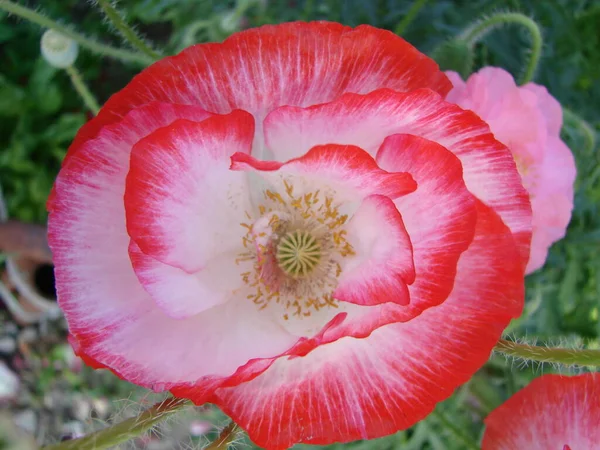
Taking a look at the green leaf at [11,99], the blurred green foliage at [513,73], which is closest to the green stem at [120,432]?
the blurred green foliage at [513,73]

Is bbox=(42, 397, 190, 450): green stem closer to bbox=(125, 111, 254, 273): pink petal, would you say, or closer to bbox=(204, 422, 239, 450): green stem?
bbox=(204, 422, 239, 450): green stem

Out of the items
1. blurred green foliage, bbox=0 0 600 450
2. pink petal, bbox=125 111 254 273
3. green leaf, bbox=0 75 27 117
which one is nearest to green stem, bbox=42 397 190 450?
pink petal, bbox=125 111 254 273

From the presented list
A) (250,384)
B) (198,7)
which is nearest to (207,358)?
(250,384)

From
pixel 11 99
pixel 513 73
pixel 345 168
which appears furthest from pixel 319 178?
pixel 11 99

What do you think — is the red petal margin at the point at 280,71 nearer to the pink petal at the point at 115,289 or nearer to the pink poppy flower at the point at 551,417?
the pink petal at the point at 115,289

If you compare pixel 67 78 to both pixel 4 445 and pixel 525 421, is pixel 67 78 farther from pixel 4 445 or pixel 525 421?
pixel 4 445

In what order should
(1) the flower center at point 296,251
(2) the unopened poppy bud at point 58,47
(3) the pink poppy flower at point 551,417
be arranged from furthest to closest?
(2) the unopened poppy bud at point 58,47 → (1) the flower center at point 296,251 → (3) the pink poppy flower at point 551,417

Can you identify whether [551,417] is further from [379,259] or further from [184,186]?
[184,186]
